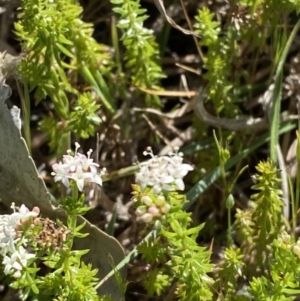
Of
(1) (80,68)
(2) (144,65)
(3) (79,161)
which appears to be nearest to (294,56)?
(2) (144,65)

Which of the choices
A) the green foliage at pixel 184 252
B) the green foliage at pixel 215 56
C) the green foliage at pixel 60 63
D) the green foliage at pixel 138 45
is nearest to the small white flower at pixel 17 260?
the green foliage at pixel 184 252

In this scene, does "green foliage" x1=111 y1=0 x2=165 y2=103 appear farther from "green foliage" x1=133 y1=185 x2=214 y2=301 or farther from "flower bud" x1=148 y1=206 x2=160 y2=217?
"flower bud" x1=148 y1=206 x2=160 y2=217

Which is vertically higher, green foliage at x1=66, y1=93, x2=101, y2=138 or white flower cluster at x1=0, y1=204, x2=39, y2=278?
green foliage at x1=66, y1=93, x2=101, y2=138

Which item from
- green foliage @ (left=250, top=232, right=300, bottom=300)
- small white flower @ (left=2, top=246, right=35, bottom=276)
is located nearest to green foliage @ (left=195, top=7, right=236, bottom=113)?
green foliage @ (left=250, top=232, right=300, bottom=300)

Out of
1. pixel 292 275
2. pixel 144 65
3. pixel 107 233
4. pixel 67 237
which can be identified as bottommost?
pixel 107 233

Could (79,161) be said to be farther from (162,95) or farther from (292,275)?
(162,95)

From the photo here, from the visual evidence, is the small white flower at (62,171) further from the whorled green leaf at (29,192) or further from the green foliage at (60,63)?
the green foliage at (60,63)
